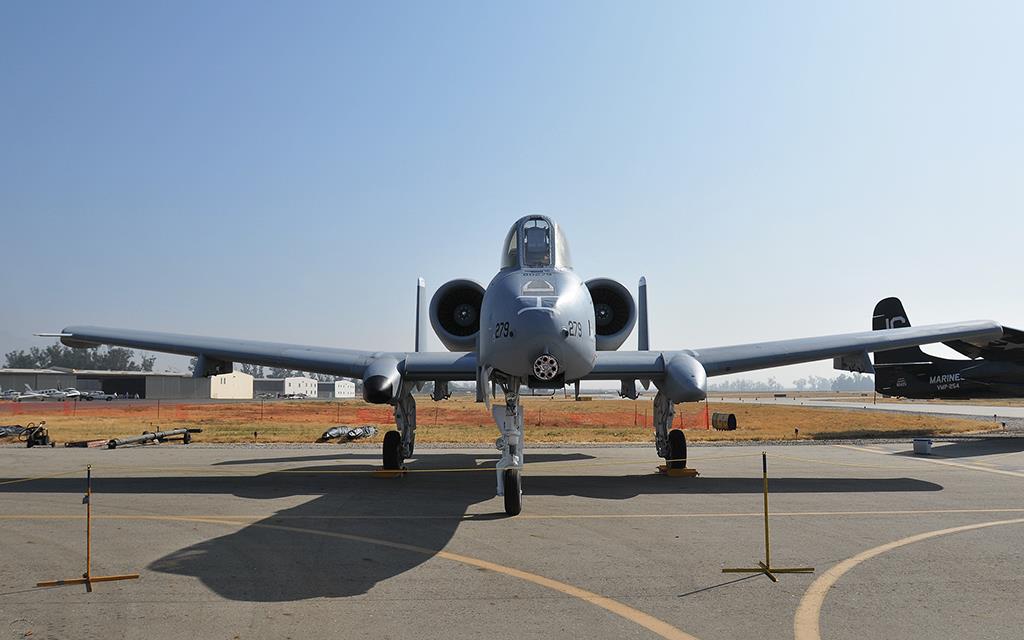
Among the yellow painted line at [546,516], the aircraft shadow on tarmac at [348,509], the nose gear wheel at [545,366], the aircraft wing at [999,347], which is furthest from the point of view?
the aircraft wing at [999,347]

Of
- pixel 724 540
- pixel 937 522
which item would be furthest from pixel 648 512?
pixel 937 522

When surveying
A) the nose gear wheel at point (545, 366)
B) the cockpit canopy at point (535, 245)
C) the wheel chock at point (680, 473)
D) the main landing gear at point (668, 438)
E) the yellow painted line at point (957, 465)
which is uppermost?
the cockpit canopy at point (535, 245)

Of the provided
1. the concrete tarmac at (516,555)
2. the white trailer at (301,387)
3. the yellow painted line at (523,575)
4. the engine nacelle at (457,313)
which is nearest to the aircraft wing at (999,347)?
the concrete tarmac at (516,555)

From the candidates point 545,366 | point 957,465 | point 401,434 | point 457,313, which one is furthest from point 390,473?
point 957,465

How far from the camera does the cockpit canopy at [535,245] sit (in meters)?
11.7

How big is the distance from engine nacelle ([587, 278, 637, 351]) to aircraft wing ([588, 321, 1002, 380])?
1112 mm

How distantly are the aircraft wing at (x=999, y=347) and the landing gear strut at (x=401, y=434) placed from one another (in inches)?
804

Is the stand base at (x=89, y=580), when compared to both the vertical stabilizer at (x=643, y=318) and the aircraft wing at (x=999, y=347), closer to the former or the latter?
the vertical stabilizer at (x=643, y=318)

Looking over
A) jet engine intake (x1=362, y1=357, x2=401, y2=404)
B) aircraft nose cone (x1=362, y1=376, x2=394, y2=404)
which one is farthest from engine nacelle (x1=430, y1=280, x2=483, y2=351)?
aircraft nose cone (x1=362, y1=376, x2=394, y2=404)

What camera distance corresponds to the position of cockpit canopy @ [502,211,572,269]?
11680 millimetres

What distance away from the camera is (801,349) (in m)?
15.6

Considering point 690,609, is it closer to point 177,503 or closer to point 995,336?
point 177,503

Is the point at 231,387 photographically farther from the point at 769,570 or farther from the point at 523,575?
the point at 769,570

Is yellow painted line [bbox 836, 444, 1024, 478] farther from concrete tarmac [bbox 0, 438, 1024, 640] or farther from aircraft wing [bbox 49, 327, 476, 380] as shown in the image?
aircraft wing [bbox 49, 327, 476, 380]
